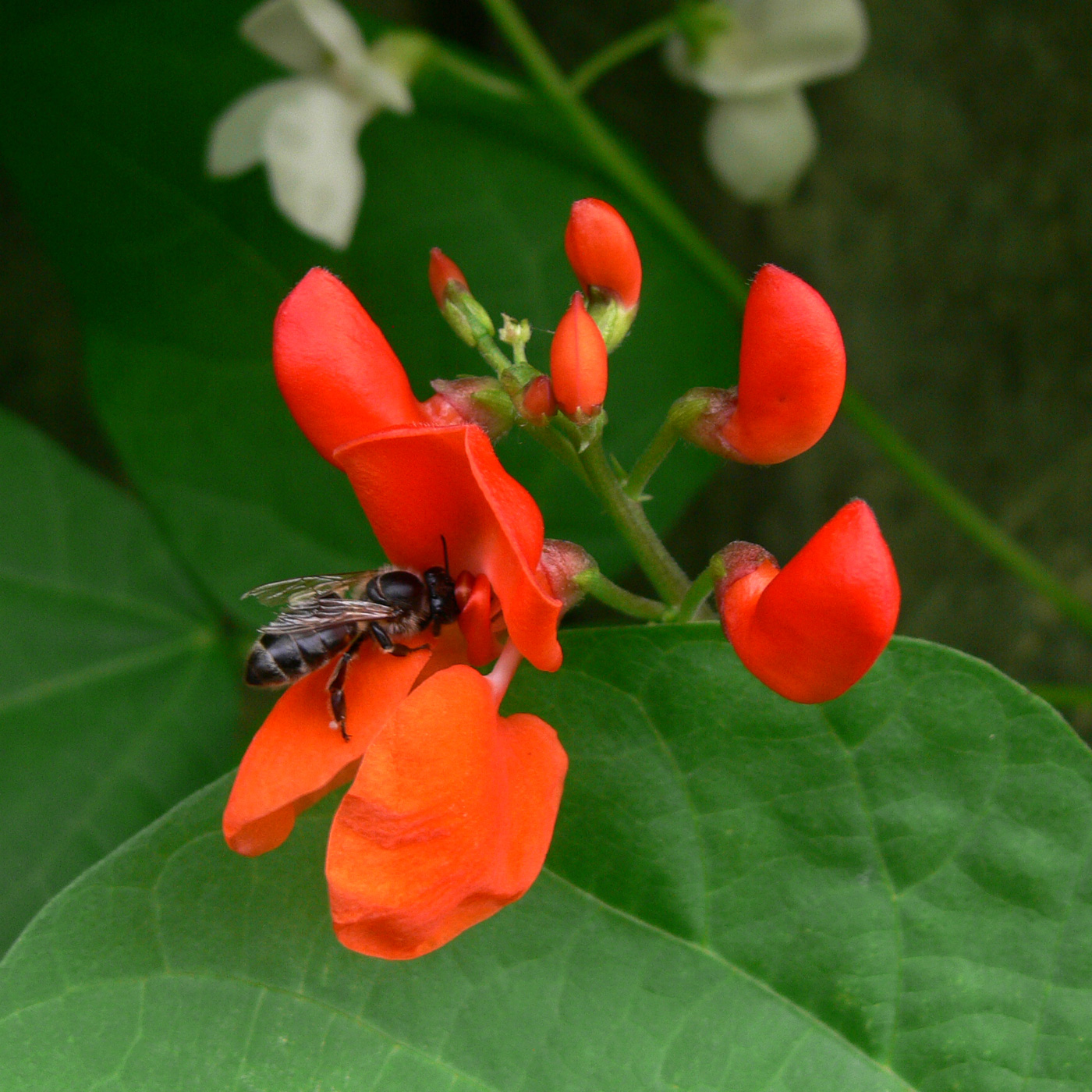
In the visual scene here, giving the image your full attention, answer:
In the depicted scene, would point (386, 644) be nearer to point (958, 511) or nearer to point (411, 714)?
point (411, 714)

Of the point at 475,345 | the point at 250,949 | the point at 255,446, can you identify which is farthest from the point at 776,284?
the point at 255,446

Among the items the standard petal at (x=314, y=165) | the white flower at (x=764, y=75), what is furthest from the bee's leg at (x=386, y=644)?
the white flower at (x=764, y=75)

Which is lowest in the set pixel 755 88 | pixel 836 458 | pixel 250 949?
pixel 836 458

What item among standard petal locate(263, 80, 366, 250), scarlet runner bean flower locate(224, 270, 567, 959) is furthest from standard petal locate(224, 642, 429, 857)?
standard petal locate(263, 80, 366, 250)

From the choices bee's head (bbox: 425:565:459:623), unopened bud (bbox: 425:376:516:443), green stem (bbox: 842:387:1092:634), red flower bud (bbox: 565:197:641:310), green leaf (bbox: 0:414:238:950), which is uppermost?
red flower bud (bbox: 565:197:641:310)

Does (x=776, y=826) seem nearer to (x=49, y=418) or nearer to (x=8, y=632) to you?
(x=8, y=632)

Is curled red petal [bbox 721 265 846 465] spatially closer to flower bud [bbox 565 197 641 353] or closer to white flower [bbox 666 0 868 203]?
flower bud [bbox 565 197 641 353]

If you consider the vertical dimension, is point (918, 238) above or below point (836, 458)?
above

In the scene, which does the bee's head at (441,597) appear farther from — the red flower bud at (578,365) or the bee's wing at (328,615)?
the red flower bud at (578,365)
